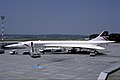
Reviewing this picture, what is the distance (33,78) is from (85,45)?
48524mm

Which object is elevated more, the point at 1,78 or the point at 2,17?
the point at 2,17

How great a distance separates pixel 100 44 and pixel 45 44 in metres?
19.2

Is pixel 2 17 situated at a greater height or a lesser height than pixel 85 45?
greater

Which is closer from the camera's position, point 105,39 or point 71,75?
point 71,75

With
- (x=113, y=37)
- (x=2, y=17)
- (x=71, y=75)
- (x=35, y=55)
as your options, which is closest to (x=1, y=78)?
(x=71, y=75)

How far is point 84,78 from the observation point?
31594 millimetres

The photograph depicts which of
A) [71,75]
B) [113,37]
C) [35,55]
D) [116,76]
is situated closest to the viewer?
[116,76]

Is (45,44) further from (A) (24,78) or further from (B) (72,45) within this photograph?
(A) (24,78)

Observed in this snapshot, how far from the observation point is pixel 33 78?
31438 mm

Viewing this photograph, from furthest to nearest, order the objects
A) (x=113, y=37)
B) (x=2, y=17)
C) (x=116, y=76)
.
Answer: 1. (x=113, y=37)
2. (x=2, y=17)
3. (x=116, y=76)

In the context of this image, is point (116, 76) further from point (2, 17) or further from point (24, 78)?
point (2, 17)

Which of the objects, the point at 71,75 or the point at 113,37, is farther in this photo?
the point at 113,37

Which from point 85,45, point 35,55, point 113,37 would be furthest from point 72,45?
point 113,37

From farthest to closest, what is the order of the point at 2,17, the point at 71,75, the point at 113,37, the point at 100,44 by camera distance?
the point at 113,37, the point at 2,17, the point at 100,44, the point at 71,75
